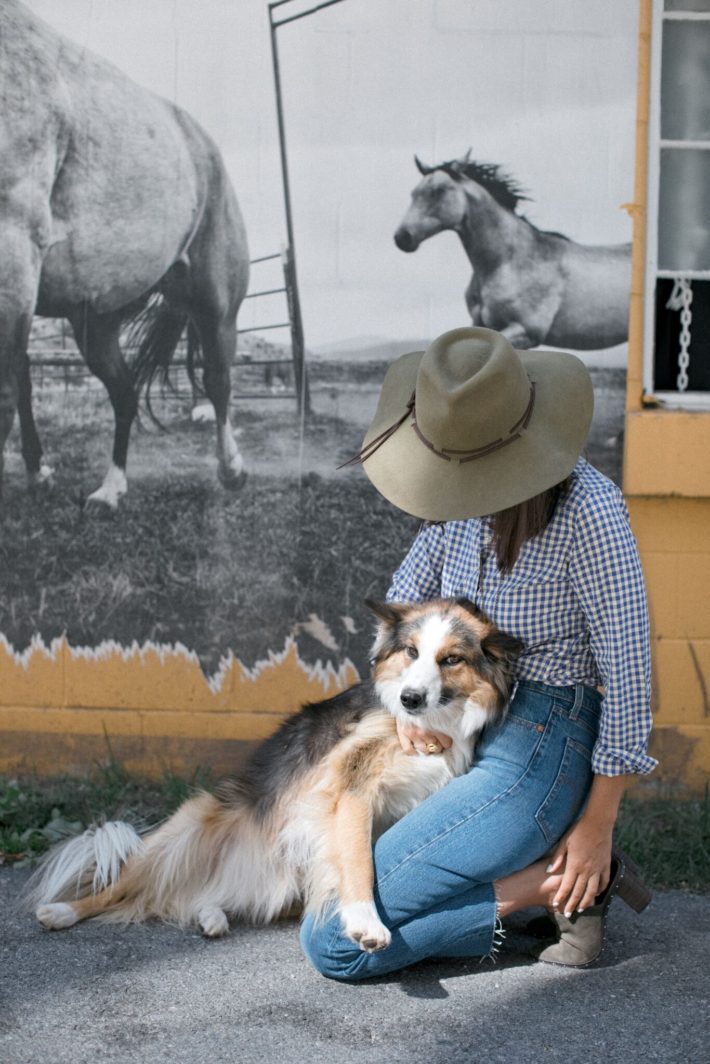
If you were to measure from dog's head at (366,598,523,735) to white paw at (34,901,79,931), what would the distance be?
116cm

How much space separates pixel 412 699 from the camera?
9.68ft

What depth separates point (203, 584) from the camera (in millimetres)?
4652

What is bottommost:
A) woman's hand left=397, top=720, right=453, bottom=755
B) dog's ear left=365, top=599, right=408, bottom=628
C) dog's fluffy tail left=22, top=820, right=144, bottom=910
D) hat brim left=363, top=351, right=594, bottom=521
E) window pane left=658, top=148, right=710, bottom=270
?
dog's fluffy tail left=22, top=820, right=144, bottom=910

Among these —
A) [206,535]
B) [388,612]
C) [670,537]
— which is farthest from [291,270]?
[388,612]

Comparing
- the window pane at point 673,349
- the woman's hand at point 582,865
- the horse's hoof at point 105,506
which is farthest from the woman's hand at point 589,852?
the horse's hoof at point 105,506

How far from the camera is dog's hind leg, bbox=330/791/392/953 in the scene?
293cm

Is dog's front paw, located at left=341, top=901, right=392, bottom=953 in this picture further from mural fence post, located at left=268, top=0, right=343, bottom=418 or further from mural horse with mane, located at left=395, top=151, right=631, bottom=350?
mural horse with mane, located at left=395, top=151, right=631, bottom=350

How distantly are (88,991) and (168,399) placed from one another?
235 centimetres

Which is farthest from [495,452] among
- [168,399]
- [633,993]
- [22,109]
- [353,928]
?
[22,109]

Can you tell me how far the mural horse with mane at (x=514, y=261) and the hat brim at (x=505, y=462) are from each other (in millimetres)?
1454

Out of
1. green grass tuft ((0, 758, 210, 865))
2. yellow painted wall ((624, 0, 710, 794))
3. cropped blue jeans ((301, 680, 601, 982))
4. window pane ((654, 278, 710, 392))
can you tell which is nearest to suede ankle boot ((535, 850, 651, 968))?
cropped blue jeans ((301, 680, 601, 982))

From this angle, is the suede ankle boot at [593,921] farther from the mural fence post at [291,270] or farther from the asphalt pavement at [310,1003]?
the mural fence post at [291,270]

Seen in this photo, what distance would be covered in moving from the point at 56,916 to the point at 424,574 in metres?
1.46

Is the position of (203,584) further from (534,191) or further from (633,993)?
(633,993)
